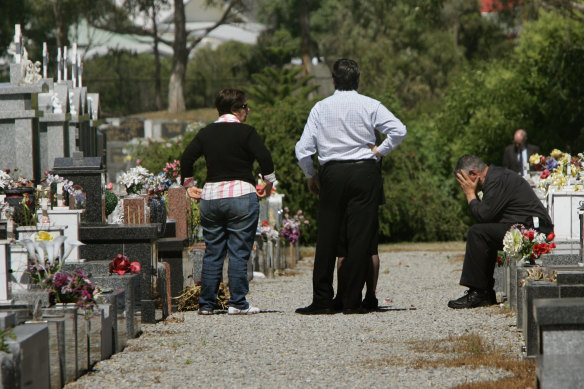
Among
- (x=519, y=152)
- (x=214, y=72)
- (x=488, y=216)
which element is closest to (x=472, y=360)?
(x=488, y=216)

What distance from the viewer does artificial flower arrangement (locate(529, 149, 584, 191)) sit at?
32.5ft

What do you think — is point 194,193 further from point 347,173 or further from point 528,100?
point 528,100

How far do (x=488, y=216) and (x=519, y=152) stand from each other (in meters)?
9.31

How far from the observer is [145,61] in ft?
186

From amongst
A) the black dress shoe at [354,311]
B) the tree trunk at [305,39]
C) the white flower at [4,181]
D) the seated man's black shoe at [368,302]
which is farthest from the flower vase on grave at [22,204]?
the tree trunk at [305,39]

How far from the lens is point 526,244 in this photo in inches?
301

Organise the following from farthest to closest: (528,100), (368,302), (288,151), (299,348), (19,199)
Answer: (528,100)
(288,151)
(19,199)
(368,302)
(299,348)

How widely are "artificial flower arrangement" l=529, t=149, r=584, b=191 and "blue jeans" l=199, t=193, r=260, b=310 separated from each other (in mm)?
3371

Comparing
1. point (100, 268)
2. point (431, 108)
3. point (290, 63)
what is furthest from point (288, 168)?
point (290, 63)

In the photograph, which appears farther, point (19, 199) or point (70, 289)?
point (19, 199)

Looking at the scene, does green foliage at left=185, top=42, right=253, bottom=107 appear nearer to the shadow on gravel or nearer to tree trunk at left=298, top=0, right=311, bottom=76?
tree trunk at left=298, top=0, right=311, bottom=76

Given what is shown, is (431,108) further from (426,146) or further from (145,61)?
(145,61)

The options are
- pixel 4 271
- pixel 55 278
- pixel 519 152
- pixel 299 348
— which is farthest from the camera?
pixel 519 152

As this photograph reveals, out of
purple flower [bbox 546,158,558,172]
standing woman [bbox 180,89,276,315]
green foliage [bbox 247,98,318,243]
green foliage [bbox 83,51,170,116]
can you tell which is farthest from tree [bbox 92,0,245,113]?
standing woman [bbox 180,89,276,315]
